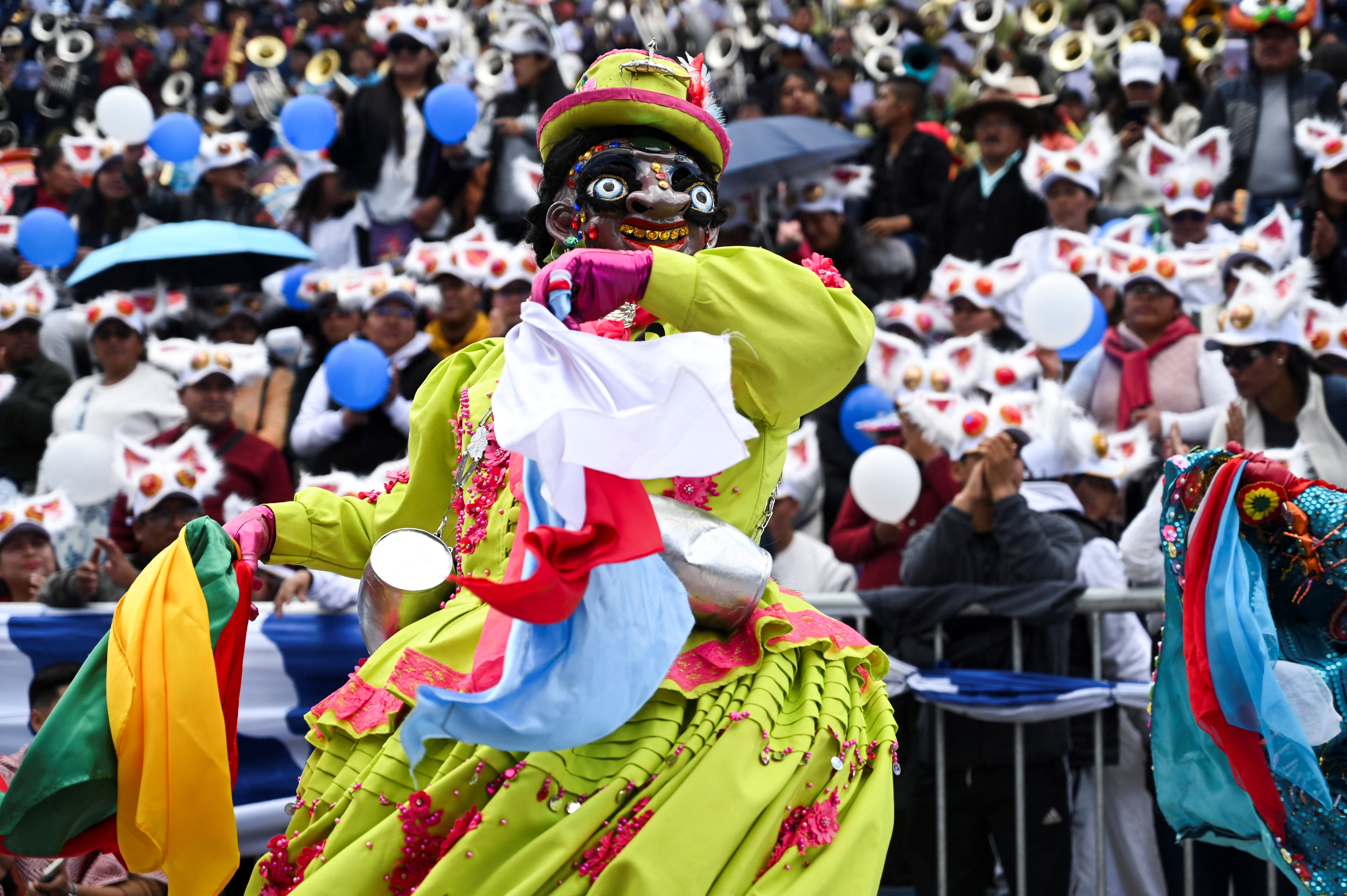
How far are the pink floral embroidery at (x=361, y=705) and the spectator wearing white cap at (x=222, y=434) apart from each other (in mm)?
3355

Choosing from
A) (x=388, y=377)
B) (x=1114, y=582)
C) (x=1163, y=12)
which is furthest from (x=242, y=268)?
(x=1163, y=12)

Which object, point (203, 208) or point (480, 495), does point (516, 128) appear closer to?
point (203, 208)

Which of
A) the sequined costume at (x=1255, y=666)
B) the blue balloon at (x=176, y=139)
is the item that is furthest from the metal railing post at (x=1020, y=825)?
the blue balloon at (x=176, y=139)

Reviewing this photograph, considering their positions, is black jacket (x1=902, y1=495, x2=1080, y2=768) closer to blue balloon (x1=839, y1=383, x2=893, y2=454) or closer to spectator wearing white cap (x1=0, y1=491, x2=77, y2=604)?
blue balloon (x1=839, y1=383, x2=893, y2=454)

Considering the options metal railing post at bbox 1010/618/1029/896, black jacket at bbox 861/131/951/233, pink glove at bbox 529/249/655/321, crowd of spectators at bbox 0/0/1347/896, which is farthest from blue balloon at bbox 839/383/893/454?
pink glove at bbox 529/249/655/321

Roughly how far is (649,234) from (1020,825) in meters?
2.61

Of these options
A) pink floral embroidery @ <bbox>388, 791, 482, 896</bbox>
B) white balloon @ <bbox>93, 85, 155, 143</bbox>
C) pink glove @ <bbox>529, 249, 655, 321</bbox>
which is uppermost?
white balloon @ <bbox>93, 85, 155, 143</bbox>

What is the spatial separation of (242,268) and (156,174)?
1.88 meters

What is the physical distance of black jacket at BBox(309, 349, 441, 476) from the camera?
740 cm

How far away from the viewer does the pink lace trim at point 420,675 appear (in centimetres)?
282

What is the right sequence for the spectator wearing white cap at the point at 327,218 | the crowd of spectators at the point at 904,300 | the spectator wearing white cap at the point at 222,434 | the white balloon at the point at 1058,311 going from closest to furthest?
the crowd of spectators at the point at 904,300
the spectator wearing white cap at the point at 222,434
the white balloon at the point at 1058,311
the spectator wearing white cap at the point at 327,218

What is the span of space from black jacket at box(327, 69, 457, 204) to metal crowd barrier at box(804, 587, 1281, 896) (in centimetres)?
522

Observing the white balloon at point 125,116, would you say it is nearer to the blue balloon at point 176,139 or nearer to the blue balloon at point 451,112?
the blue balloon at point 176,139

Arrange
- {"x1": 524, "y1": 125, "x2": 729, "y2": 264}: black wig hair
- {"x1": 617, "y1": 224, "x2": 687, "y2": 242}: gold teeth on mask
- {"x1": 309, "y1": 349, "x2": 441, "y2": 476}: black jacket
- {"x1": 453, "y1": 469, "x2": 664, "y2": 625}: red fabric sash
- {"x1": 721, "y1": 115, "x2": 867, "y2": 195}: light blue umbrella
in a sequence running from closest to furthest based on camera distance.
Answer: {"x1": 453, "y1": 469, "x2": 664, "y2": 625}: red fabric sash
{"x1": 617, "y1": 224, "x2": 687, "y2": 242}: gold teeth on mask
{"x1": 524, "y1": 125, "x2": 729, "y2": 264}: black wig hair
{"x1": 309, "y1": 349, "x2": 441, "y2": 476}: black jacket
{"x1": 721, "y1": 115, "x2": 867, "y2": 195}: light blue umbrella
